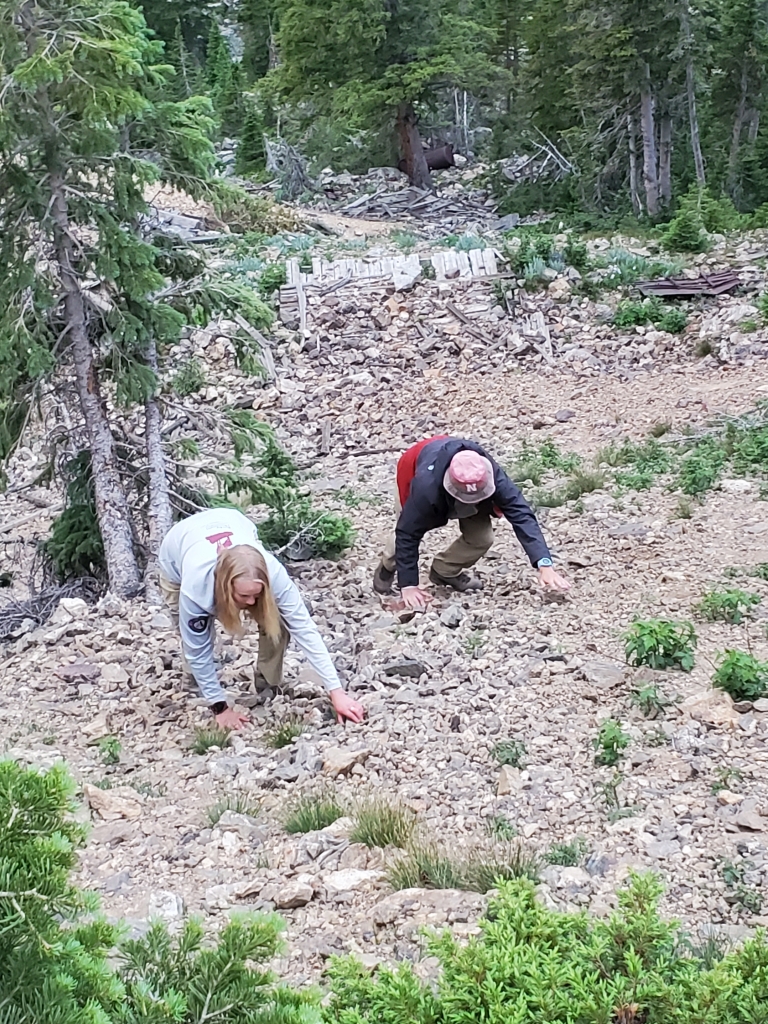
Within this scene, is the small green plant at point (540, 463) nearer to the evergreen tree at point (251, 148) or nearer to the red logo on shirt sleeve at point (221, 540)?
the red logo on shirt sleeve at point (221, 540)

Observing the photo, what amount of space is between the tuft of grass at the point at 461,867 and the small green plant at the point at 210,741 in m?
1.84

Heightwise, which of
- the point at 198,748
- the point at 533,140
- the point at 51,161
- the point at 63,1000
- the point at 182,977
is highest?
the point at 533,140

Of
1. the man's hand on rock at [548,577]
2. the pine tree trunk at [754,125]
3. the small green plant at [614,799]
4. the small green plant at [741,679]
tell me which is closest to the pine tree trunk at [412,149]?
the pine tree trunk at [754,125]

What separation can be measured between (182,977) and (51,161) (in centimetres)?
647

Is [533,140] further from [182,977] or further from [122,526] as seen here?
[182,977]

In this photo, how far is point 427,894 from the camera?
13.5ft

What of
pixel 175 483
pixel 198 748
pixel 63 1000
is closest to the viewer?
pixel 63 1000

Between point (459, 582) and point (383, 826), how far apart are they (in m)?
3.33

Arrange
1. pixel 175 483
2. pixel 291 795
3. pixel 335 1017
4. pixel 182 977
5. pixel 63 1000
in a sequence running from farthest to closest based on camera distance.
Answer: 1. pixel 175 483
2. pixel 291 795
3. pixel 335 1017
4. pixel 182 977
5. pixel 63 1000

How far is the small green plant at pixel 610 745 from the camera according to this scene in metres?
5.05

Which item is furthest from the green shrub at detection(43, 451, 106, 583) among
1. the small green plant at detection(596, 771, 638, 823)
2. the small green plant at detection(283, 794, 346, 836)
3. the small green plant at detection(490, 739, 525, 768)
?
the small green plant at detection(596, 771, 638, 823)

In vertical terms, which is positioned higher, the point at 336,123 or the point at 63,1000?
the point at 336,123

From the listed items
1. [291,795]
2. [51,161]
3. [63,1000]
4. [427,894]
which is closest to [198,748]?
[291,795]

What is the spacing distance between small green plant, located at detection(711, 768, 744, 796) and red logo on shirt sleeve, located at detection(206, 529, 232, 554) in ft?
9.15
